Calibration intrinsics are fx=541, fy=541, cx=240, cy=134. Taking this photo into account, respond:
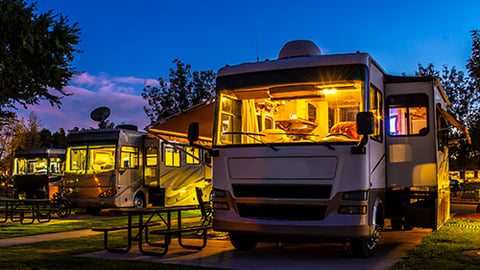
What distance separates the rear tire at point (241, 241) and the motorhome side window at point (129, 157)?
9.93m

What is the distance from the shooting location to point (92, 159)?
18391mm

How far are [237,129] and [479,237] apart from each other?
5.72 meters

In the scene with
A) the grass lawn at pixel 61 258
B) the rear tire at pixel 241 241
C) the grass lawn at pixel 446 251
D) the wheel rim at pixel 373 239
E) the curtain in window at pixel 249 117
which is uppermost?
the curtain in window at pixel 249 117

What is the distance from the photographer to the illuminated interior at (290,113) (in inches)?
328

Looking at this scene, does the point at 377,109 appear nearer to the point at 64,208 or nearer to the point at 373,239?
the point at 373,239

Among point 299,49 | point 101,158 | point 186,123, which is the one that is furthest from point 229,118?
point 101,158

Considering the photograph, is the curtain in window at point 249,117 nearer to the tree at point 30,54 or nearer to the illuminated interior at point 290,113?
the illuminated interior at point 290,113

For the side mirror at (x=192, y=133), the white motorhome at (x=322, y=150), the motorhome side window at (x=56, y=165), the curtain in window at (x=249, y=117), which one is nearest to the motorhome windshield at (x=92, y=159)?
the motorhome side window at (x=56, y=165)

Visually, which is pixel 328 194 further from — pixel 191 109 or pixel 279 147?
pixel 191 109

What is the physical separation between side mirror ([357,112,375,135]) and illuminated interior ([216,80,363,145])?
1.83 ft

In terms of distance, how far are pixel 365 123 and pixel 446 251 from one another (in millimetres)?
3143

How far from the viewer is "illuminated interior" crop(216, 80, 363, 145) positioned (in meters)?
8.32

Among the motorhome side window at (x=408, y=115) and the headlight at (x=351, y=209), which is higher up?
the motorhome side window at (x=408, y=115)

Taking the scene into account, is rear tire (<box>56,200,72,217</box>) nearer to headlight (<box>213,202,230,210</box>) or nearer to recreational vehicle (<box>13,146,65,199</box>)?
recreational vehicle (<box>13,146,65,199</box>)
